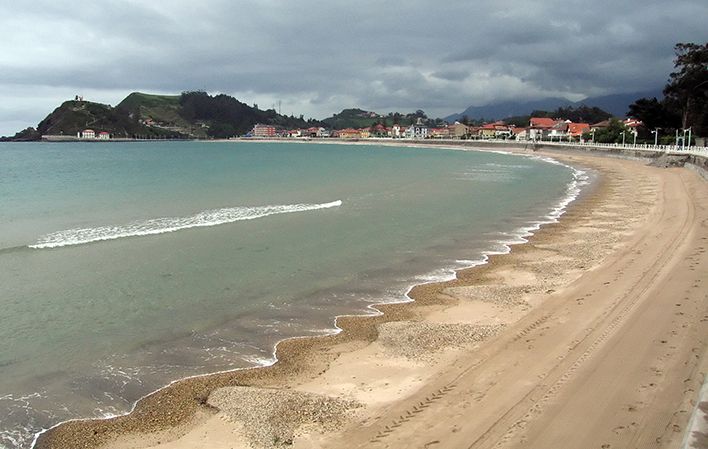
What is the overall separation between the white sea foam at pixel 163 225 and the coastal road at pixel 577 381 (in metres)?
15.3

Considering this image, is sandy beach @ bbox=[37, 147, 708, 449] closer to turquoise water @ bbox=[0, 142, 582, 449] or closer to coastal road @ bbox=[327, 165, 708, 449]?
coastal road @ bbox=[327, 165, 708, 449]

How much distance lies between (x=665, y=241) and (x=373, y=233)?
9.53 metres

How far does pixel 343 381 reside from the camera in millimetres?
7855

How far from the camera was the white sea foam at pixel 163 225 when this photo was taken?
19359 mm

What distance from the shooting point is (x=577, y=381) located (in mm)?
7109

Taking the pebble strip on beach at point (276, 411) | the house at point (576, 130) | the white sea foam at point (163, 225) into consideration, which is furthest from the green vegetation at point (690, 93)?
the pebble strip on beach at point (276, 411)

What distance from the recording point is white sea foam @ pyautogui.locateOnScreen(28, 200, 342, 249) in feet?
63.5

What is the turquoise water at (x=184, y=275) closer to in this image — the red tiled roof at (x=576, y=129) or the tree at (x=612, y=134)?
the tree at (x=612, y=134)

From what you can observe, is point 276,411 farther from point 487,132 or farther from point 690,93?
point 487,132

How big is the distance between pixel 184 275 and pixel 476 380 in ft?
30.4

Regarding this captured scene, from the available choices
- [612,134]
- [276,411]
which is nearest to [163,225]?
[276,411]

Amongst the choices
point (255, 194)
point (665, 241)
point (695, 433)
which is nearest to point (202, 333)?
point (695, 433)

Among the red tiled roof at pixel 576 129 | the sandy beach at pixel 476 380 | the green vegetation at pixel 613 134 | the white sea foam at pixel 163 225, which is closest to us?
the sandy beach at pixel 476 380

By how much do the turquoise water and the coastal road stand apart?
10.6ft
